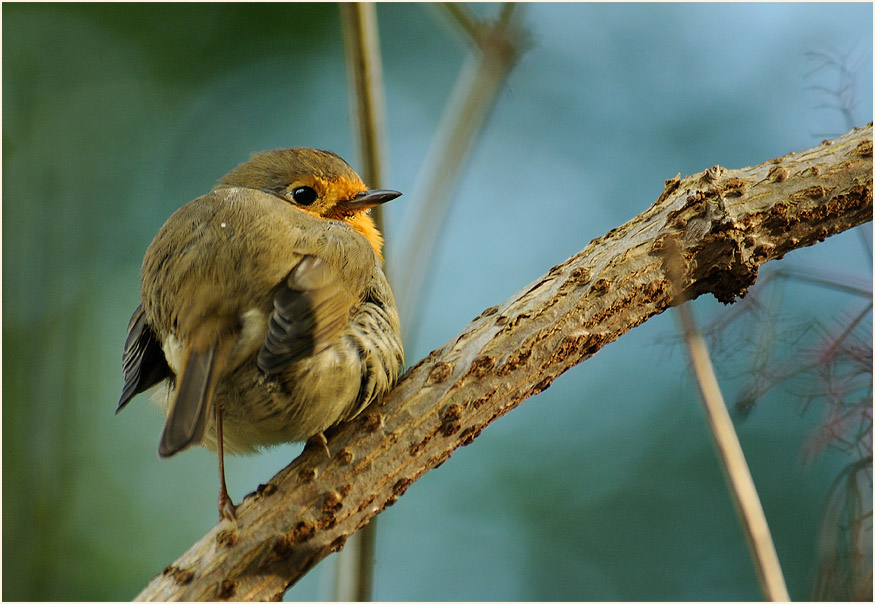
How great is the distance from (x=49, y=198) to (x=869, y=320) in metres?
2.24

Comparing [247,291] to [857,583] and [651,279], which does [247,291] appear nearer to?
[651,279]

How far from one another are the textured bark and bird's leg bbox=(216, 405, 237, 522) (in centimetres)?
3

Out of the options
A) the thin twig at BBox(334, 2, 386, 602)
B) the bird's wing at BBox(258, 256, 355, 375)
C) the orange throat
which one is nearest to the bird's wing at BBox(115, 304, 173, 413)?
the bird's wing at BBox(258, 256, 355, 375)

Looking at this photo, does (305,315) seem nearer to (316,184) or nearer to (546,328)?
(546,328)

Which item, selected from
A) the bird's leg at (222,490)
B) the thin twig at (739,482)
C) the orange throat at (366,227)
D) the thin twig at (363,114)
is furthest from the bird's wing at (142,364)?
the thin twig at (739,482)

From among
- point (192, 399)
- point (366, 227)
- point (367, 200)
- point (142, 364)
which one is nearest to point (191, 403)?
point (192, 399)

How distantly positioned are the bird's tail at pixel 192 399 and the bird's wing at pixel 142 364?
366 millimetres

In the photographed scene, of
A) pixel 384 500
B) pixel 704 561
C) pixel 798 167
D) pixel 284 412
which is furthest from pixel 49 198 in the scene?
pixel 704 561

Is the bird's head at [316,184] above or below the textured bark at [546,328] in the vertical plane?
above

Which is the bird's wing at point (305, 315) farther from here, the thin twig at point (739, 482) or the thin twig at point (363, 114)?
the thin twig at point (739, 482)

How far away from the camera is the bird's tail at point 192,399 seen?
180 cm

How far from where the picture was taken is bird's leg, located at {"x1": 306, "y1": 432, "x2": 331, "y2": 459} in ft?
6.66

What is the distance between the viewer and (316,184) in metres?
3.02

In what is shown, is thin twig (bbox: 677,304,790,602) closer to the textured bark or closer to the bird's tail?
the textured bark
